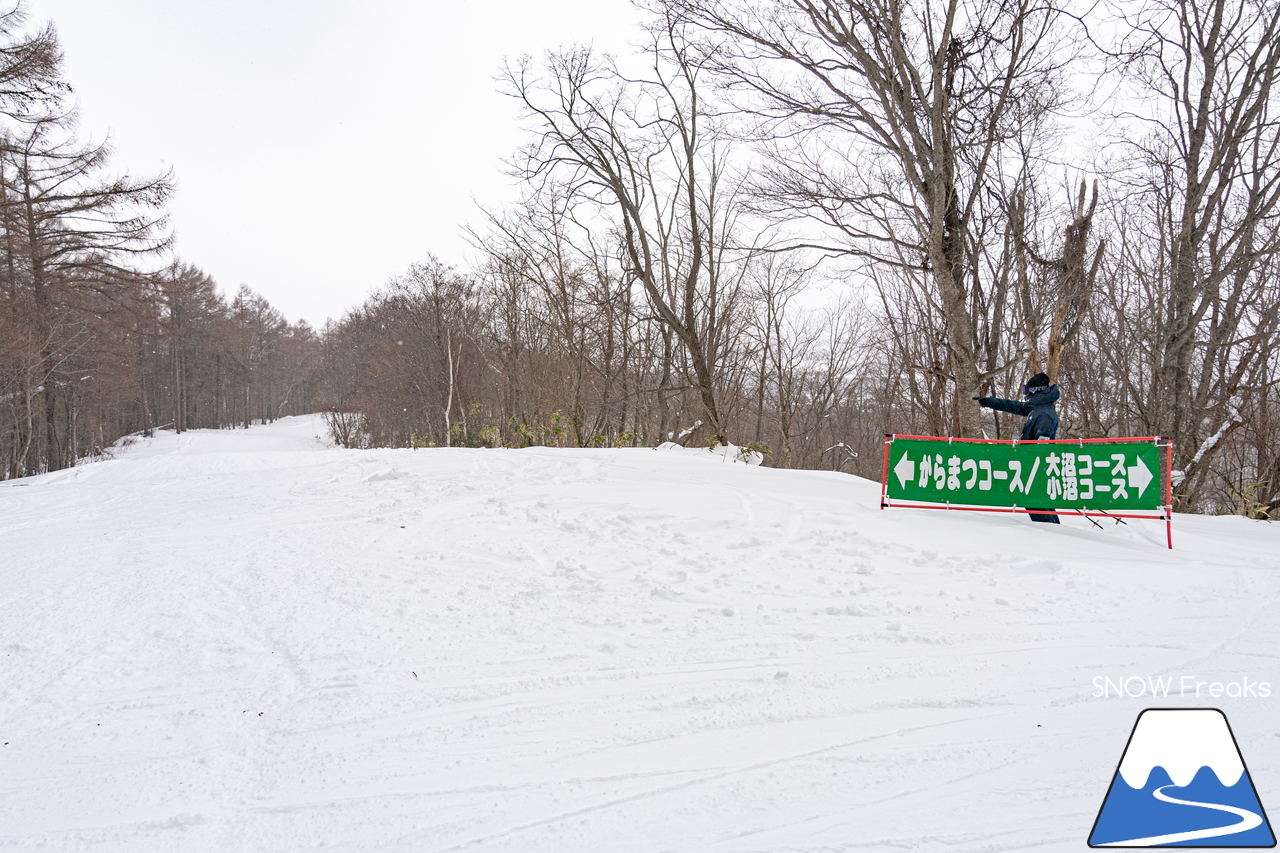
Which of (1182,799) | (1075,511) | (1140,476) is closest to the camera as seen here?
(1182,799)

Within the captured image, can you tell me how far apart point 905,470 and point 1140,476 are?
224 centimetres

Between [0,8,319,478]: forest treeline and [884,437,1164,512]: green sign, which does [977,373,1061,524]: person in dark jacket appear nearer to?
[884,437,1164,512]: green sign

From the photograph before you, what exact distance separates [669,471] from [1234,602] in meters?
A: 5.82

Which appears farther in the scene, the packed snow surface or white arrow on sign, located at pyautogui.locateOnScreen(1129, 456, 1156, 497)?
white arrow on sign, located at pyautogui.locateOnScreen(1129, 456, 1156, 497)

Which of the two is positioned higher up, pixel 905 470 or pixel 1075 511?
pixel 905 470

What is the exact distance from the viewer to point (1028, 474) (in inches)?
267

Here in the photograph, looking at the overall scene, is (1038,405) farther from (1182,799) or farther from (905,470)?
(1182,799)

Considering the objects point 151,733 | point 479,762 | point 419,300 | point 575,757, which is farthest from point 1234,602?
point 419,300

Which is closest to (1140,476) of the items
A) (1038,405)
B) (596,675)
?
(1038,405)

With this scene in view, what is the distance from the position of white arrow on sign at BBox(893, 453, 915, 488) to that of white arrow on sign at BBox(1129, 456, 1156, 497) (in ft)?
6.86

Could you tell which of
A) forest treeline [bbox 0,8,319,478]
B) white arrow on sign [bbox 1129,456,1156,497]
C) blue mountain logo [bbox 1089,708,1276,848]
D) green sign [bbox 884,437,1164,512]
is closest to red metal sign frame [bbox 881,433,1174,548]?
green sign [bbox 884,437,1164,512]

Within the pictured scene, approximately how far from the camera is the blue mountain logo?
6.38ft

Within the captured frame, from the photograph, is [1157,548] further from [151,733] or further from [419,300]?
[419,300]

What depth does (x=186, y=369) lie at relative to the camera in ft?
155
